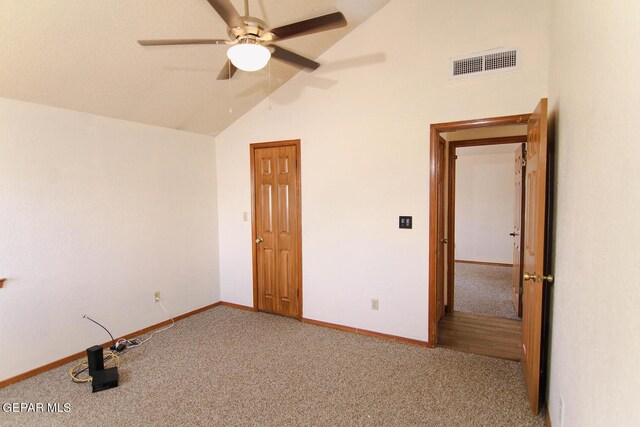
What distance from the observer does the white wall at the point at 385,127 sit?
277cm

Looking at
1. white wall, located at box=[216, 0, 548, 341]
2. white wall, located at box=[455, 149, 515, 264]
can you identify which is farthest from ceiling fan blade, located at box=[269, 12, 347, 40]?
white wall, located at box=[455, 149, 515, 264]

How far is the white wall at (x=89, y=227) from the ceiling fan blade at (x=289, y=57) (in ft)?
6.50

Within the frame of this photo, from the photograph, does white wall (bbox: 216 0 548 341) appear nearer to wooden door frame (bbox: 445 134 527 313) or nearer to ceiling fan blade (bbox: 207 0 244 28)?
wooden door frame (bbox: 445 134 527 313)

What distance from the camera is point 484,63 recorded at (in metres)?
2.79

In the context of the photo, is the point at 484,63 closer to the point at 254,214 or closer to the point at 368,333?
the point at 368,333

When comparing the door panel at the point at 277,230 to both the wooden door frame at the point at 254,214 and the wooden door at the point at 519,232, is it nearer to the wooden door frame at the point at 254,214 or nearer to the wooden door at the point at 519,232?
the wooden door frame at the point at 254,214

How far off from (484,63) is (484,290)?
3395 millimetres

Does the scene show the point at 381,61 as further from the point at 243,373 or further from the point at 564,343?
the point at 243,373

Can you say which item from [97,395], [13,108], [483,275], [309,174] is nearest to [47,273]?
[97,395]

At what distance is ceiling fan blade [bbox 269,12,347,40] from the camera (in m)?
1.86

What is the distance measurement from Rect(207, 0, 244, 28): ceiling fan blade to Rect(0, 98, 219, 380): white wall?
202 centimetres

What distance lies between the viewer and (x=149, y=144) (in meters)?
3.54

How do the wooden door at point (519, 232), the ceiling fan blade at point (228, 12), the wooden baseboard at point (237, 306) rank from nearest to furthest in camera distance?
the ceiling fan blade at point (228, 12) < the wooden door at point (519, 232) < the wooden baseboard at point (237, 306)

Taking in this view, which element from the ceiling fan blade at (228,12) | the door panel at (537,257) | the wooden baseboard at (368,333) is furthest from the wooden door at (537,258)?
the ceiling fan blade at (228,12)
